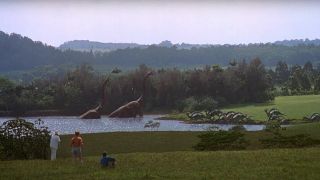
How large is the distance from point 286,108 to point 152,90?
13.5 metres

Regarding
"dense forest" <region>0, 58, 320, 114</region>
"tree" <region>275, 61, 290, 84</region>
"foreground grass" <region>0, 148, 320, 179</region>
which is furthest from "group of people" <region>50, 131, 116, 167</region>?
"tree" <region>275, 61, 290, 84</region>

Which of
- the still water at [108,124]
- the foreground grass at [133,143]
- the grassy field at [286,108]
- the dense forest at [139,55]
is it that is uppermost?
the dense forest at [139,55]

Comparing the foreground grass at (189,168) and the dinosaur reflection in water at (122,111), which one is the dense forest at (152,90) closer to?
the dinosaur reflection in water at (122,111)

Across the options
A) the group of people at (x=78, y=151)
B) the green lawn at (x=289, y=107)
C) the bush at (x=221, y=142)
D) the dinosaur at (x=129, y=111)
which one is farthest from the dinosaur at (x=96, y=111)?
the group of people at (x=78, y=151)

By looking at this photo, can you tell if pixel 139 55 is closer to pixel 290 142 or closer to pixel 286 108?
pixel 286 108

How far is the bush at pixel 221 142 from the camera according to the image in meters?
19.6

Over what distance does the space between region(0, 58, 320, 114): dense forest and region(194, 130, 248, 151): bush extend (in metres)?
31.3

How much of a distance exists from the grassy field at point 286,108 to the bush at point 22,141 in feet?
104

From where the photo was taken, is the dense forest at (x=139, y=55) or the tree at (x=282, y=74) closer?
the tree at (x=282, y=74)

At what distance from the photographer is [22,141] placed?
1805cm

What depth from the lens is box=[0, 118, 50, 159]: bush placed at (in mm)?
17734

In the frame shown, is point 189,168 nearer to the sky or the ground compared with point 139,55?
nearer to the ground

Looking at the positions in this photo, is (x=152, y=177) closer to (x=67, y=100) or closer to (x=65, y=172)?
(x=65, y=172)

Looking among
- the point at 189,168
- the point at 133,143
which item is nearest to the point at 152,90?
the point at 133,143
